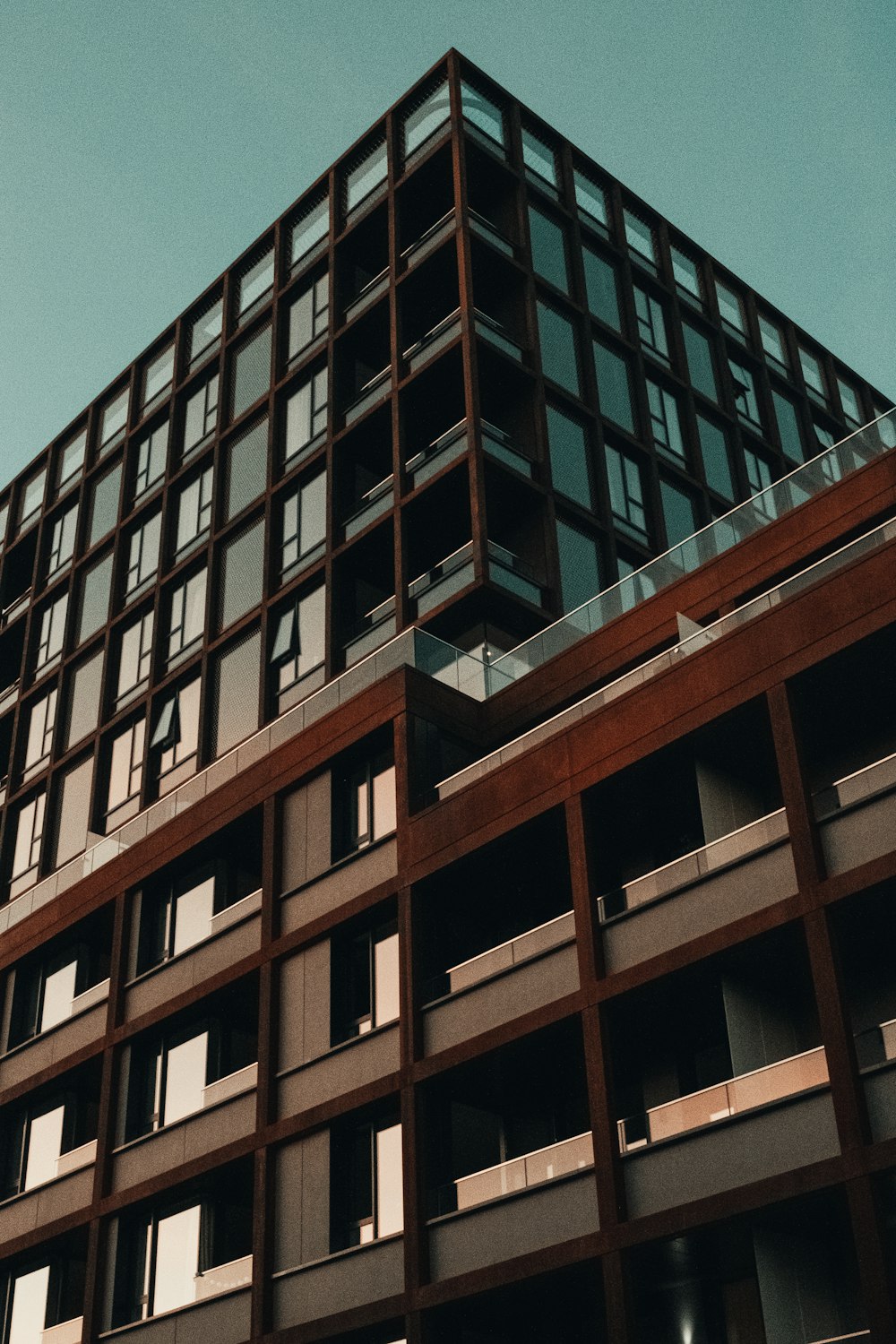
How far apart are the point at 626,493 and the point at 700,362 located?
8.64 m

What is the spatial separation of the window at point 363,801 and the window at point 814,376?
2999 centimetres

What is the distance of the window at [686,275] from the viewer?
5278 centimetres

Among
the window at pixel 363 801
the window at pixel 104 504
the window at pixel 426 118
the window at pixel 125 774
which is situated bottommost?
the window at pixel 363 801

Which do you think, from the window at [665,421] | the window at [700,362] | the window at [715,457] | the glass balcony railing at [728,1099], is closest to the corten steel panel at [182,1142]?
the glass balcony railing at [728,1099]

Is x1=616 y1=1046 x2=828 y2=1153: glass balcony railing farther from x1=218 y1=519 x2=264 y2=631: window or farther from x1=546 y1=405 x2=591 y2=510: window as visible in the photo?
x1=218 y1=519 x2=264 y2=631: window

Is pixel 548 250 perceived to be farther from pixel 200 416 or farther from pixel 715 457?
pixel 200 416

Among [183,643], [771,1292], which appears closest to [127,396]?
[183,643]

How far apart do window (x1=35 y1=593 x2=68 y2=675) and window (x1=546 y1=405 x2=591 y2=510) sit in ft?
61.5

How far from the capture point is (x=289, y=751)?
32.9m

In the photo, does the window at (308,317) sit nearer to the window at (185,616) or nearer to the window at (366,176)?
the window at (366,176)

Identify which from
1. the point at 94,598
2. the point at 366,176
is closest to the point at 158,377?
the point at 94,598

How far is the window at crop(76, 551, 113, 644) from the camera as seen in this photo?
51406 millimetres

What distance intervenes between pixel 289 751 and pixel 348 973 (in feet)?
16.7

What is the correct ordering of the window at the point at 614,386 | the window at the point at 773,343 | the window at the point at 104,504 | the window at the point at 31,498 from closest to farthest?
1. the window at the point at 614,386
2. the window at the point at 104,504
3. the window at the point at 773,343
4. the window at the point at 31,498
